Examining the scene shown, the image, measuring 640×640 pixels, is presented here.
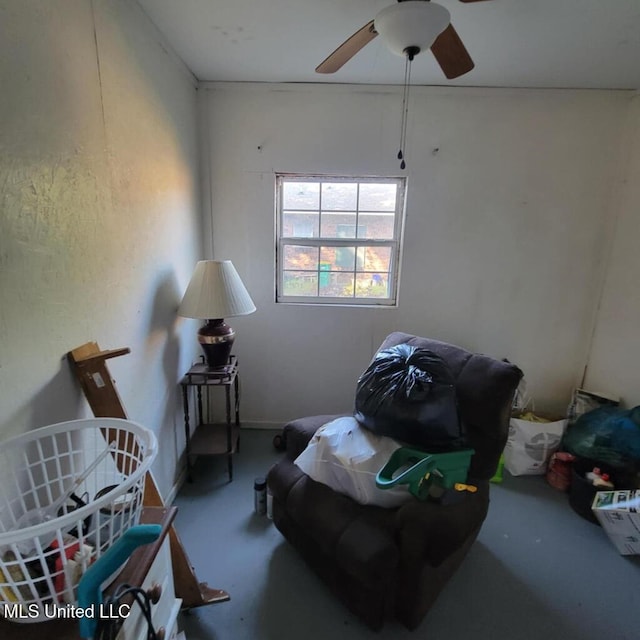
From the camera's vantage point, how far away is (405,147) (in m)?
2.33

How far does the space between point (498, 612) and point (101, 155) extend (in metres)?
2.34

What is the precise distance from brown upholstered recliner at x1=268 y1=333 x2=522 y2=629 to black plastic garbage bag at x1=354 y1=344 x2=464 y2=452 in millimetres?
126

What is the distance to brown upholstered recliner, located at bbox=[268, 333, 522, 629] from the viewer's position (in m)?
1.22

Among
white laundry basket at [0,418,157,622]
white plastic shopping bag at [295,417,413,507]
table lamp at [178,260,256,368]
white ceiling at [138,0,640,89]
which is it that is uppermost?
white ceiling at [138,0,640,89]

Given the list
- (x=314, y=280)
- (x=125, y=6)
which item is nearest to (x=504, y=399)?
(x=314, y=280)

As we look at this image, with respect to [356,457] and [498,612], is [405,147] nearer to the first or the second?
[356,457]

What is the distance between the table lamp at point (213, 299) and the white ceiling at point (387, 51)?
112 centimetres

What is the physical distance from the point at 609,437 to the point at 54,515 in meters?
2.61

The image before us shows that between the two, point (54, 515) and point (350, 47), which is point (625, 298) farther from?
point (54, 515)

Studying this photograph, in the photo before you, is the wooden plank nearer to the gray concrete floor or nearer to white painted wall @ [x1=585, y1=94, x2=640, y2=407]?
the gray concrete floor

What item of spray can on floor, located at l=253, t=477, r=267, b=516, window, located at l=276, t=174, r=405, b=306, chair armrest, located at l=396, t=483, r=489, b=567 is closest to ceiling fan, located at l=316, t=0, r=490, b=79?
window, located at l=276, t=174, r=405, b=306

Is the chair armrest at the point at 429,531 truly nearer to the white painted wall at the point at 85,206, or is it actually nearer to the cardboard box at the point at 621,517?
the cardboard box at the point at 621,517

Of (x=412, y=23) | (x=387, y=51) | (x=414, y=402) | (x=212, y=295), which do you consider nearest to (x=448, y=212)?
(x=387, y=51)

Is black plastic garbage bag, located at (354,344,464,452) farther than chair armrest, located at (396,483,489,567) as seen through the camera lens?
Yes
